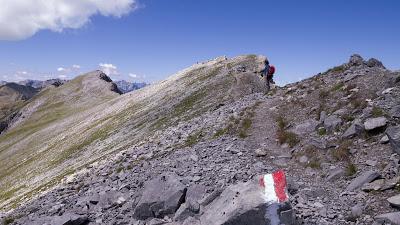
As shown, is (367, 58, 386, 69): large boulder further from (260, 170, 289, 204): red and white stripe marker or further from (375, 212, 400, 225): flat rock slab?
(260, 170, 289, 204): red and white stripe marker

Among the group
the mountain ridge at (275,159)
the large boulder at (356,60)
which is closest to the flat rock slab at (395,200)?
the mountain ridge at (275,159)

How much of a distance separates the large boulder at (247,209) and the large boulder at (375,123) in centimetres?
1043

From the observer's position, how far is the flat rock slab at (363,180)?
20.1 m

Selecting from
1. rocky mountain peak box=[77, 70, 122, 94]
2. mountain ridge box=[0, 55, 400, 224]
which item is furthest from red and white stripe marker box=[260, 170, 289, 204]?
rocky mountain peak box=[77, 70, 122, 94]

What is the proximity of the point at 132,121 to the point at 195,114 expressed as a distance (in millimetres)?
16380

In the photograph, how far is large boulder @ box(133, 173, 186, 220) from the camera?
21953 millimetres

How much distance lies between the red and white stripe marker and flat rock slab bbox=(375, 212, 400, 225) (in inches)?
150

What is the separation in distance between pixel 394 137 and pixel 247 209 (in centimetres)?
1020

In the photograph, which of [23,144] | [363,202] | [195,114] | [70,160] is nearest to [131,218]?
[363,202]

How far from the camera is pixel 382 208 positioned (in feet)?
57.7

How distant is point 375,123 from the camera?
24.5m

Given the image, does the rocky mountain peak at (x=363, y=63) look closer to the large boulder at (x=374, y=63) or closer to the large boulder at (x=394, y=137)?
the large boulder at (x=374, y=63)

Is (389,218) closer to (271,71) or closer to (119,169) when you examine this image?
(119,169)

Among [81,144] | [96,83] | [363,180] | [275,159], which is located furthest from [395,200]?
[96,83]
